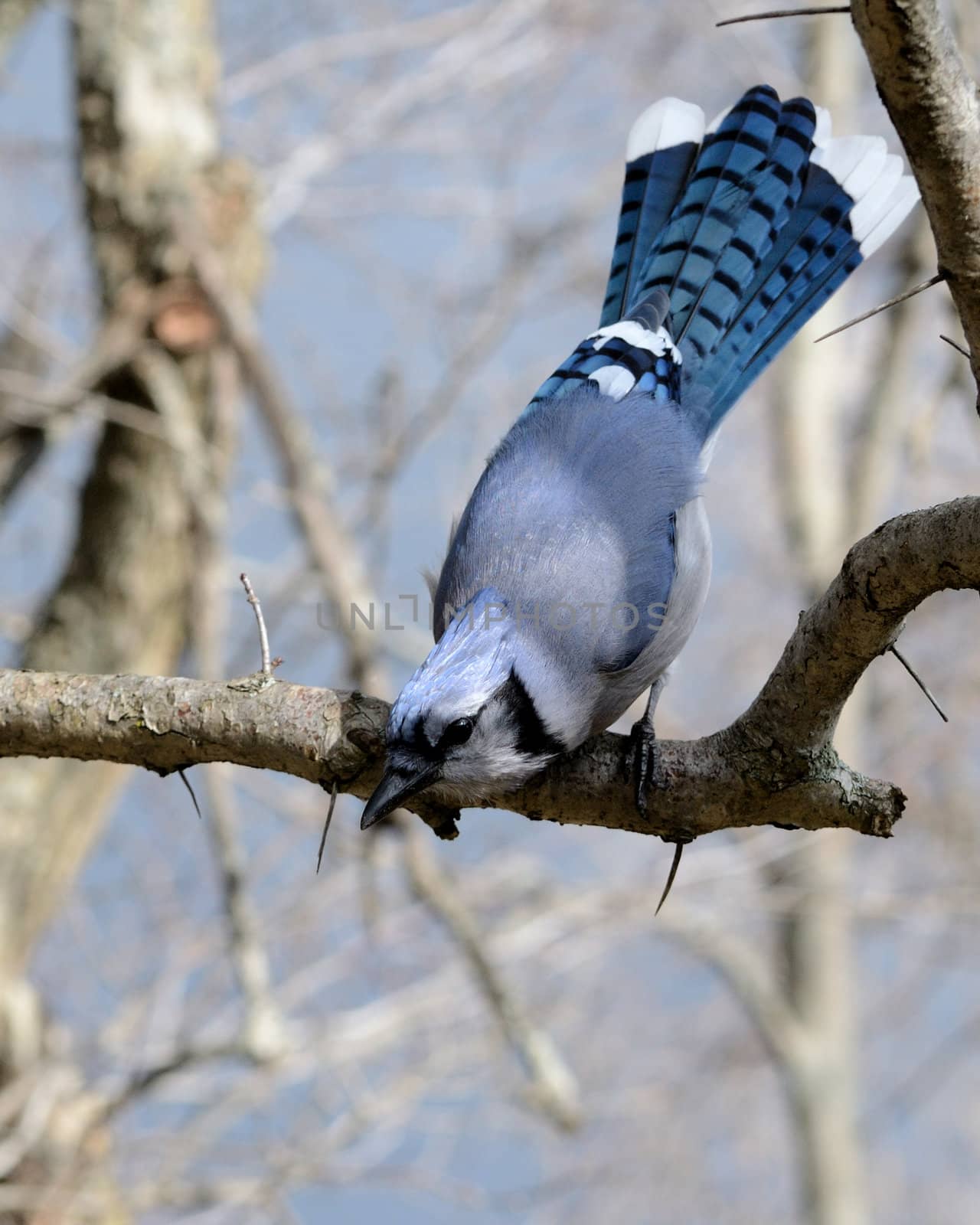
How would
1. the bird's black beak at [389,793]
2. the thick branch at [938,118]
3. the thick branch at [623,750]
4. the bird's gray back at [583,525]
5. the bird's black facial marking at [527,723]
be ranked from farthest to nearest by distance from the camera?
the bird's gray back at [583,525]
the bird's black facial marking at [527,723]
the bird's black beak at [389,793]
the thick branch at [623,750]
the thick branch at [938,118]

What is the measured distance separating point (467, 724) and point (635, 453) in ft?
3.45

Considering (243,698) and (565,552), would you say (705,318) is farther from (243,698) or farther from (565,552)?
(243,698)

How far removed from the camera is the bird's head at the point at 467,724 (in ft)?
7.75

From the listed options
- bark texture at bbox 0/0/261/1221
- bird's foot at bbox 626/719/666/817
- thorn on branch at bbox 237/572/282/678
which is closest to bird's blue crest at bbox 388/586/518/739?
thorn on branch at bbox 237/572/282/678

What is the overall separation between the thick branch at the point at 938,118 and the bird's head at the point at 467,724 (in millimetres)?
1115

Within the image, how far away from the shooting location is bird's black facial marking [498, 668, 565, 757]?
2549 millimetres

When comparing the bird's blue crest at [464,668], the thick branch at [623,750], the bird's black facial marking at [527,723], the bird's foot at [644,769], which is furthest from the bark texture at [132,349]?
the bird's foot at [644,769]

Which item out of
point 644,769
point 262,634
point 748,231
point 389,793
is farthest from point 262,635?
point 748,231

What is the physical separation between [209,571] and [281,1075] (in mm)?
2085

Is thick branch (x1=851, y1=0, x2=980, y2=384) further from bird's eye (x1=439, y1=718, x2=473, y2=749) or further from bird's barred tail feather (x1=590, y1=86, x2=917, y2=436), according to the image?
bird's barred tail feather (x1=590, y1=86, x2=917, y2=436)

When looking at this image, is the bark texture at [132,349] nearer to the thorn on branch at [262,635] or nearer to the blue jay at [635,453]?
the blue jay at [635,453]

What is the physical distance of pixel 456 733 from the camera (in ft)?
8.13

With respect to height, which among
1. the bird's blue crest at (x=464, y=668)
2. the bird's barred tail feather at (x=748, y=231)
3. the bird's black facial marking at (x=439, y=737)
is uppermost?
the bird's barred tail feather at (x=748, y=231)

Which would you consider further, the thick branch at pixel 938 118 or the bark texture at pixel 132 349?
the bark texture at pixel 132 349
